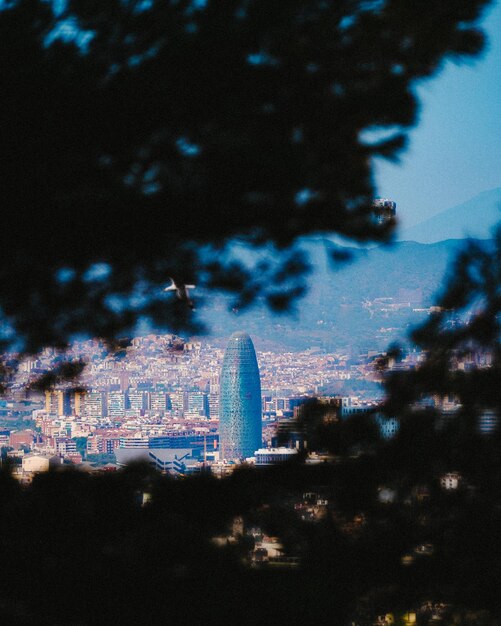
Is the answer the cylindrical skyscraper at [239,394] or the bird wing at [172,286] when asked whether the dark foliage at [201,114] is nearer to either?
the bird wing at [172,286]

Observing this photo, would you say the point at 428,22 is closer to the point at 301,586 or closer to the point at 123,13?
the point at 123,13

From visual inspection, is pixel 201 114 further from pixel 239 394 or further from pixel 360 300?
pixel 239 394

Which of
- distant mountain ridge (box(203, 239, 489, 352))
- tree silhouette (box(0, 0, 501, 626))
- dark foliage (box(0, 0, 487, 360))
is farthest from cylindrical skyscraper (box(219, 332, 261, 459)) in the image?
dark foliage (box(0, 0, 487, 360))

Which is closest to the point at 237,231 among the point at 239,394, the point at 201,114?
the point at 201,114

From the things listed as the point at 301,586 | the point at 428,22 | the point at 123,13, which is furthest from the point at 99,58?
the point at 301,586

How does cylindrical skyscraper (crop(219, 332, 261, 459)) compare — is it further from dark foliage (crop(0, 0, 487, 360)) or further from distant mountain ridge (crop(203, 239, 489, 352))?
dark foliage (crop(0, 0, 487, 360))
